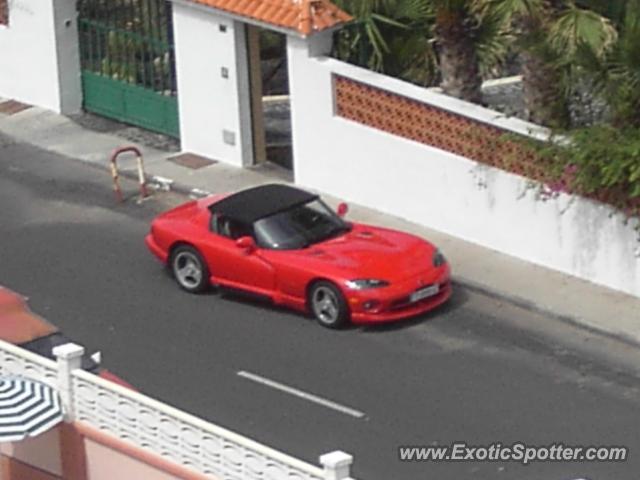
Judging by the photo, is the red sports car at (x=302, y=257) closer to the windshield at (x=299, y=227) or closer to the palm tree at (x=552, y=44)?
the windshield at (x=299, y=227)

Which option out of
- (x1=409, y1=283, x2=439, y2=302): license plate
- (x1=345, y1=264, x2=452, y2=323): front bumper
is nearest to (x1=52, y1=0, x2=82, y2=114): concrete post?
(x1=345, y1=264, x2=452, y2=323): front bumper

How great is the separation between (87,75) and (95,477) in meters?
14.0

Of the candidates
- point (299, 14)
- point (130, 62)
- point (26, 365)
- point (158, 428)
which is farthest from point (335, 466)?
point (130, 62)

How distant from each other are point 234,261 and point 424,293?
7.23ft

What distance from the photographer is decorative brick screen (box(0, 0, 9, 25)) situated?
30.3m

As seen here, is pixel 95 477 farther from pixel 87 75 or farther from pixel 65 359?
pixel 87 75

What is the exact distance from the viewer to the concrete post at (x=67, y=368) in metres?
16.5

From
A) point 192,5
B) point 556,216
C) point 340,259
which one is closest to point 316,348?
point 340,259

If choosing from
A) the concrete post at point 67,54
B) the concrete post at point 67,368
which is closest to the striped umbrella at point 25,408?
the concrete post at point 67,368

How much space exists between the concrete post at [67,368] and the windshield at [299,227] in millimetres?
5895

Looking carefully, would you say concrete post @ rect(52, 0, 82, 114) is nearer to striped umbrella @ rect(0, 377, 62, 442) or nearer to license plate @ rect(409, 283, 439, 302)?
license plate @ rect(409, 283, 439, 302)

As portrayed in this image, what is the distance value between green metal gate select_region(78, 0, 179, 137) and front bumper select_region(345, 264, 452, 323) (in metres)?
7.44

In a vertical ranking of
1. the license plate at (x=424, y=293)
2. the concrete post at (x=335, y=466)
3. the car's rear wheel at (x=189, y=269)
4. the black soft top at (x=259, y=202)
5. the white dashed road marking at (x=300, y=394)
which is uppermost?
the concrete post at (x=335, y=466)

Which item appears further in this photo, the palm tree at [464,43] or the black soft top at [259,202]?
the palm tree at [464,43]
